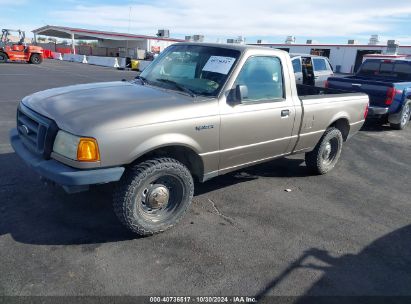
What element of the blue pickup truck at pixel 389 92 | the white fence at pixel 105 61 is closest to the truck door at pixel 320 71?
the blue pickup truck at pixel 389 92

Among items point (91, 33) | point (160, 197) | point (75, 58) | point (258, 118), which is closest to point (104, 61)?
point (75, 58)

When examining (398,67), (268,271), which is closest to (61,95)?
(268,271)

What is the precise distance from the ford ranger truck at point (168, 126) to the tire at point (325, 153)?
18.1 inches

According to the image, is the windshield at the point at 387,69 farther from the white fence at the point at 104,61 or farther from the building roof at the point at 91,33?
the building roof at the point at 91,33

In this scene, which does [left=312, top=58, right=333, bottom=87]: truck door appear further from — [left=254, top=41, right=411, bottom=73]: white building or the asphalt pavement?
[left=254, top=41, right=411, bottom=73]: white building

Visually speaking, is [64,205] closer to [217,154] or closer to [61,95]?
[61,95]

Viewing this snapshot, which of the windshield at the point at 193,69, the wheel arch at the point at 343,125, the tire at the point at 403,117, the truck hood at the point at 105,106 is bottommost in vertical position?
the tire at the point at 403,117

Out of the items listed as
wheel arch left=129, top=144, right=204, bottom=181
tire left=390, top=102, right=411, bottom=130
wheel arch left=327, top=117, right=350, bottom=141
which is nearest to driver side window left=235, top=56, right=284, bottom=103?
wheel arch left=129, top=144, right=204, bottom=181

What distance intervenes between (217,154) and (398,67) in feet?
29.8

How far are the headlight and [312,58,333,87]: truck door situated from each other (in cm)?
1125

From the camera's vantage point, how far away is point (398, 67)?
10.4m

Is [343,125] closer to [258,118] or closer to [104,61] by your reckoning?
[258,118]

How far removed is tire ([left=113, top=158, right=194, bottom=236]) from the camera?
3.25 m

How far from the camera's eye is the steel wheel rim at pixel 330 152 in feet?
18.2
